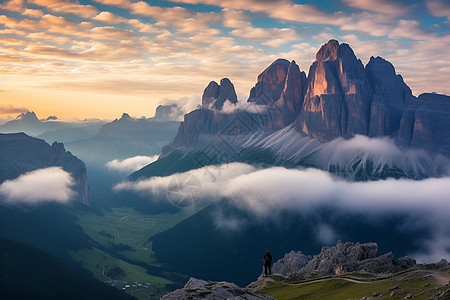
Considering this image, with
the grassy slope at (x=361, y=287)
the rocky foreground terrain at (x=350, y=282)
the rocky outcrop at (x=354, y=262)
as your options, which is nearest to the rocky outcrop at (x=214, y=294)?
the rocky foreground terrain at (x=350, y=282)

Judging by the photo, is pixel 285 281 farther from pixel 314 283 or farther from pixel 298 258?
pixel 298 258

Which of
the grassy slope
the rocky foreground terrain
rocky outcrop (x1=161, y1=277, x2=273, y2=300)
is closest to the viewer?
rocky outcrop (x1=161, y1=277, x2=273, y2=300)

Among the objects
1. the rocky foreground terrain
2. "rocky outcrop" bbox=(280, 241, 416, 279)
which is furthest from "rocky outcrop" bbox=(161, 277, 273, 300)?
"rocky outcrop" bbox=(280, 241, 416, 279)

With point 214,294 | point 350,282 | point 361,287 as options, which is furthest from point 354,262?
point 214,294

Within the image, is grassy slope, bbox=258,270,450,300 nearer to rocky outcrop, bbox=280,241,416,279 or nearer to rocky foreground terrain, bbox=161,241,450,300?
rocky foreground terrain, bbox=161,241,450,300

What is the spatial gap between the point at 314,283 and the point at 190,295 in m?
66.4

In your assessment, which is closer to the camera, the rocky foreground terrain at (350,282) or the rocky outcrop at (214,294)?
the rocky outcrop at (214,294)

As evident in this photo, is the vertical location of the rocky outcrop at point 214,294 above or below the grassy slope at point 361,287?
above

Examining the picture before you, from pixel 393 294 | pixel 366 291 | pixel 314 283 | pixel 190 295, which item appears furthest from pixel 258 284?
pixel 190 295

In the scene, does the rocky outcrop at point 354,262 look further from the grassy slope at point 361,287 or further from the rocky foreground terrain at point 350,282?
the grassy slope at point 361,287

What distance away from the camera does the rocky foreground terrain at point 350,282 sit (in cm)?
7384

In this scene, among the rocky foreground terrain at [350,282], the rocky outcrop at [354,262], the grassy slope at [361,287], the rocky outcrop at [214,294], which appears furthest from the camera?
the rocky outcrop at [354,262]

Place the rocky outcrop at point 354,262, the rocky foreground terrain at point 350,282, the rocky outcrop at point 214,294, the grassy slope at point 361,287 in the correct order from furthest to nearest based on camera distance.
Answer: the rocky outcrop at point 354,262, the grassy slope at point 361,287, the rocky foreground terrain at point 350,282, the rocky outcrop at point 214,294

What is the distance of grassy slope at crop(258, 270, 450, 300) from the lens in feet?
272
